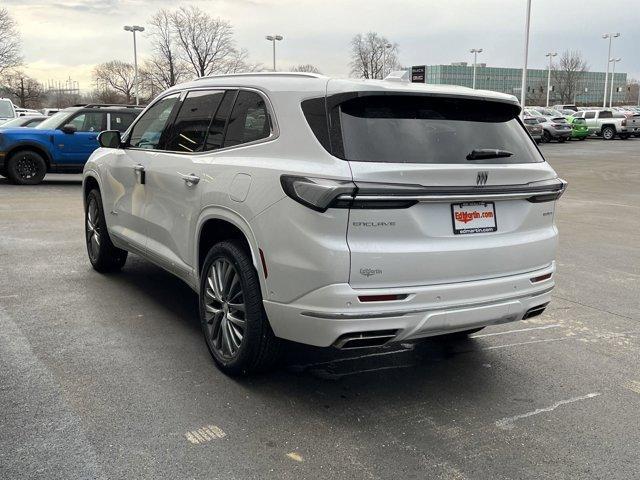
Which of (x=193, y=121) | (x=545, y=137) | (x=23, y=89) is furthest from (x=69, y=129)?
(x=23, y=89)

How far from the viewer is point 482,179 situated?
352 centimetres

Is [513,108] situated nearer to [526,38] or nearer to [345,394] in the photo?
[345,394]

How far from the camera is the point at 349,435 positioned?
329 cm

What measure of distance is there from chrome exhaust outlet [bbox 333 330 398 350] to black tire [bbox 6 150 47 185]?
44.4 ft

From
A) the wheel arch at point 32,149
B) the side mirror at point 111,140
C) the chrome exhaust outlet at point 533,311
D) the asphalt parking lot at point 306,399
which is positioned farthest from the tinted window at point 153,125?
the wheel arch at point 32,149

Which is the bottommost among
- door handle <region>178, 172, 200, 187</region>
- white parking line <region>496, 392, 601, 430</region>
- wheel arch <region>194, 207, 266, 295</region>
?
white parking line <region>496, 392, 601, 430</region>

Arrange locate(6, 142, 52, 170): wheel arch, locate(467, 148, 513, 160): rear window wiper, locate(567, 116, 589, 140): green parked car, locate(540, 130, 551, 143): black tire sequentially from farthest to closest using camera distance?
locate(567, 116, 589, 140): green parked car
locate(540, 130, 551, 143): black tire
locate(6, 142, 52, 170): wheel arch
locate(467, 148, 513, 160): rear window wiper

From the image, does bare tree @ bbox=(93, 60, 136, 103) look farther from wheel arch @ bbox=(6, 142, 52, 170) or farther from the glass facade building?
wheel arch @ bbox=(6, 142, 52, 170)

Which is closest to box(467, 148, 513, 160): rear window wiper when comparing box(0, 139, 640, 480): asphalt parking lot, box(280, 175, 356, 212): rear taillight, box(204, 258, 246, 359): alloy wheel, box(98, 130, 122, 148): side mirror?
box(280, 175, 356, 212): rear taillight

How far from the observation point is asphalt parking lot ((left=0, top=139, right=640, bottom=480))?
3020 mm

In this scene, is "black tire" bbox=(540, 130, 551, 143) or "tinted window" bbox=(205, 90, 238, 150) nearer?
"tinted window" bbox=(205, 90, 238, 150)

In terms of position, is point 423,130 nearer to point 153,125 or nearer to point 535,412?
point 535,412

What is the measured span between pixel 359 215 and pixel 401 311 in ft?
1.78

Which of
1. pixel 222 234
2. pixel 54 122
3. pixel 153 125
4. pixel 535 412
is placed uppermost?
pixel 153 125
